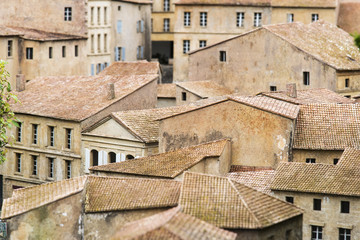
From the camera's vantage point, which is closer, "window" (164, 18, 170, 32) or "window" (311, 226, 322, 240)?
"window" (311, 226, 322, 240)

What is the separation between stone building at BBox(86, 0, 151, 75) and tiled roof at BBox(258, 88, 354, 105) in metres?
27.4

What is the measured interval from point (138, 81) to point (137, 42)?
98.0 ft

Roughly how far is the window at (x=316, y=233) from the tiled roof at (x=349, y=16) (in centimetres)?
4292

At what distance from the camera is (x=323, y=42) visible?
80.3m

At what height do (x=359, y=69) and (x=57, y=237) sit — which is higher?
(x=359, y=69)

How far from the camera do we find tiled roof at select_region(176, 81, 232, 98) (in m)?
77.9

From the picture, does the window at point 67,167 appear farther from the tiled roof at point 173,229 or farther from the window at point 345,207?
the tiled roof at point 173,229

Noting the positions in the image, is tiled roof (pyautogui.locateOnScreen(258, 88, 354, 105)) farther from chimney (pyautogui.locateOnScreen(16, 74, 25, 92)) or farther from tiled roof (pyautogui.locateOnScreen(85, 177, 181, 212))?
tiled roof (pyautogui.locateOnScreen(85, 177, 181, 212))

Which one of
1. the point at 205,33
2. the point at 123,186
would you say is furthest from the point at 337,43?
the point at 123,186

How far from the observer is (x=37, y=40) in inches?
3351

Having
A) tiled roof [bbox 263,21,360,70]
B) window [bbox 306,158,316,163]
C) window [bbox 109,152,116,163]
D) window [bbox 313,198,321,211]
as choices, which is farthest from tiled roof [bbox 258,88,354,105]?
window [bbox 313,198,321,211]

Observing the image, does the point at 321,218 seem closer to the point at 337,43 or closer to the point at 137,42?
the point at 337,43

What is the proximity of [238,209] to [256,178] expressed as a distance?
38.3 feet

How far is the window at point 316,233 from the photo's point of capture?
5528 centimetres
